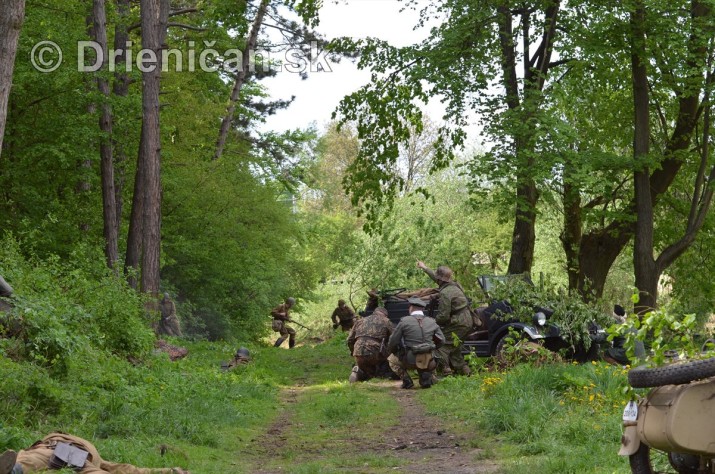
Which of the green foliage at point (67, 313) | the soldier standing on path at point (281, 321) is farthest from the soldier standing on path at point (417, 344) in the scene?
the soldier standing on path at point (281, 321)

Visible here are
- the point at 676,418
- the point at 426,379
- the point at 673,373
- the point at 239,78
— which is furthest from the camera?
the point at 239,78

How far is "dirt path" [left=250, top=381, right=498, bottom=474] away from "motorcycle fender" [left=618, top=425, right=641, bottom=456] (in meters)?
2.54

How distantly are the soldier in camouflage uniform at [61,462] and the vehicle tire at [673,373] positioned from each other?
3538mm

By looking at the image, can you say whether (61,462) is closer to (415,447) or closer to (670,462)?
(670,462)

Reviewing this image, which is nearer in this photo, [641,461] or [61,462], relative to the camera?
[641,461]

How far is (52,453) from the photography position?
7.31m

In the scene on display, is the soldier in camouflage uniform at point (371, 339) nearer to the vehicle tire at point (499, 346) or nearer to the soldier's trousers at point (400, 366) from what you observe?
the soldier's trousers at point (400, 366)

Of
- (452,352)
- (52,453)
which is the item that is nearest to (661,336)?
(52,453)

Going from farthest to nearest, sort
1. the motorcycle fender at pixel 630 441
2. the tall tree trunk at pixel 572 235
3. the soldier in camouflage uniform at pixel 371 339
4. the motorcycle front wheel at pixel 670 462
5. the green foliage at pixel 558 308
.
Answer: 1. the tall tree trunk at pixel 572 235
2. the soldier in camouflage uniform at pixel 371 339
3. the green foliage at pixel 558 308
4. the motorcycle fender at pixel 630 441
5. the motorcycle front wheel at pixel 670 462

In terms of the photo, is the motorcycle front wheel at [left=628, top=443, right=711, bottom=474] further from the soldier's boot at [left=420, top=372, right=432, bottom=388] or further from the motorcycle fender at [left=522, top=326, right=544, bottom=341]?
the motorcycle fender at [left=522, top=326, right=544, bottom=341]

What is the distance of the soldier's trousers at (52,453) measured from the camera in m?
7.13

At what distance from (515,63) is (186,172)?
38.4ft

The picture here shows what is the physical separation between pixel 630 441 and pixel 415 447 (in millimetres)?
4724

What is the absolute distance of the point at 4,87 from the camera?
10961mm
